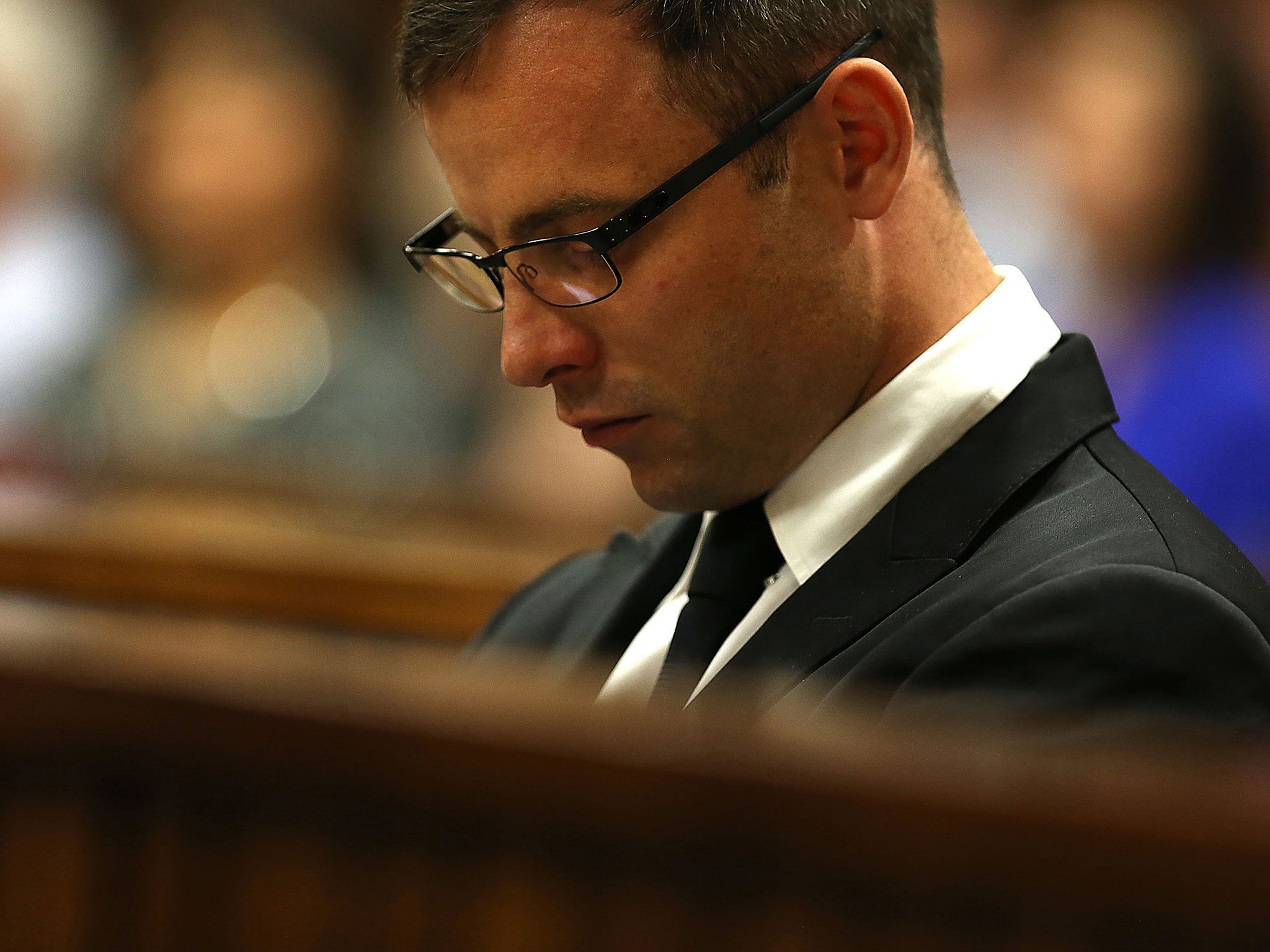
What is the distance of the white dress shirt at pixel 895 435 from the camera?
105 centimetres

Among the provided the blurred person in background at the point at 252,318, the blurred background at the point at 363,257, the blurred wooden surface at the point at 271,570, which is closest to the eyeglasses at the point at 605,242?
the blurred wooden surface at the point at 271,570

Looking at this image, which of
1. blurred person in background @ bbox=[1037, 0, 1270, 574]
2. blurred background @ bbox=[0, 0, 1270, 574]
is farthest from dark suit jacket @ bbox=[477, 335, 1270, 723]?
blurred person in background @ bbox=[1037, 0, 1270, 574]

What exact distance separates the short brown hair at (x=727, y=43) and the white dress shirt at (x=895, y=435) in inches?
7.9

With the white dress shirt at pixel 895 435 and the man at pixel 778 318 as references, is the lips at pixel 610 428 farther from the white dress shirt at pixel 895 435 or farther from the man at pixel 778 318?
the white dress shirt at pixel 895 435

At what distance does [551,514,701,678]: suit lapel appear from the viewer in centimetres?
126

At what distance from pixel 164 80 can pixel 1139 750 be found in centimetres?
333

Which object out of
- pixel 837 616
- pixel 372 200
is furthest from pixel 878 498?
pixel 372 200

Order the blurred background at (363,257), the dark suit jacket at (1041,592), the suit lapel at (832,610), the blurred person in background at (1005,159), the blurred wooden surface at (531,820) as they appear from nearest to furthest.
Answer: the blurred wooden surface at (531,820) < the dark suit jacket at (1041,592) < the suit lapel at (832,610) < the blurred background at (363,257) < the blurred person in background at (1005,159)

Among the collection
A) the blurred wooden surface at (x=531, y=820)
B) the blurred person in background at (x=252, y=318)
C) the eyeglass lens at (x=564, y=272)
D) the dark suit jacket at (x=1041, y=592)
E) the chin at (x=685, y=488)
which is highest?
the blurred person in background at (x=252, y=318)

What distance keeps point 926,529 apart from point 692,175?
0.33 meters

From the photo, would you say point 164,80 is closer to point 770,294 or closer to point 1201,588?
point 770,294

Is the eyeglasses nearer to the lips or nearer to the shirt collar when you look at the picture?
the lips

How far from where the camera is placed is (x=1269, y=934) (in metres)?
0.52

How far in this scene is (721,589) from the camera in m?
1.12
